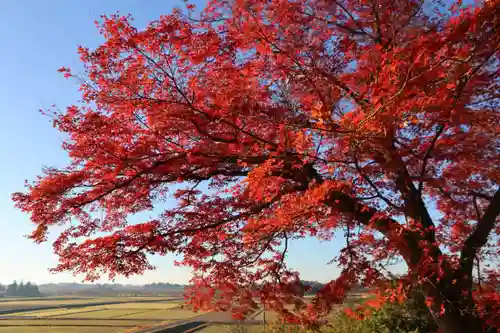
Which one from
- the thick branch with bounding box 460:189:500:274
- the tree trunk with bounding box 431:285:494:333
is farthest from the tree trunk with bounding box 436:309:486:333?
the thick branch with bounding box 460:189:500:274

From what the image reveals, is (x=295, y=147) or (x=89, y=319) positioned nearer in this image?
(x=295, y=147)

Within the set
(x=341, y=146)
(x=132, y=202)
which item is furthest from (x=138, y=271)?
(x=341, y=146)

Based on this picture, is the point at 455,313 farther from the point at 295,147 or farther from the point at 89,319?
the point at 89,319

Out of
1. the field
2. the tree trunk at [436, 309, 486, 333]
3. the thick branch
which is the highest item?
the thick branch

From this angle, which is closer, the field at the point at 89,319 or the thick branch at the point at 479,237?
the thick branch at the point at 479,237

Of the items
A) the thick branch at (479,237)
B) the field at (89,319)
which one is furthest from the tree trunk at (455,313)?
the field at (89,319)

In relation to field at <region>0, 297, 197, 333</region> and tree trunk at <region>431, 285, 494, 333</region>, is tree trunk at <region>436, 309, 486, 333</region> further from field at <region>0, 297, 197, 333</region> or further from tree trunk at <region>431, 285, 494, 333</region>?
field at <region>0, 297, 197, 333</region>

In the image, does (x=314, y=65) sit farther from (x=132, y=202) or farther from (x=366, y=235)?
(x=132, y=202)

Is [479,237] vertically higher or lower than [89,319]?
higher

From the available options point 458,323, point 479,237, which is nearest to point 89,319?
point 458,323

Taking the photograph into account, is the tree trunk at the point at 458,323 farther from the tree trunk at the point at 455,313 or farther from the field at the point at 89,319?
the field at the point at 89,319

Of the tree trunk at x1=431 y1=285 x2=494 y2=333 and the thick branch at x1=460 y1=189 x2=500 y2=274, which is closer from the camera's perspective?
the tree trunk at x1=431 y1=285 x2=494 y2=333

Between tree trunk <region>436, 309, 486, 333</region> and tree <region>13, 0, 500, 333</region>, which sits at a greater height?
tree <region>13, 0, 500, 333</region>

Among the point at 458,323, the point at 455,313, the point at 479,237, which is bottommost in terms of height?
the point at 458,323
